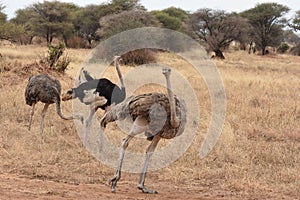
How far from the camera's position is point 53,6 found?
32.5 m

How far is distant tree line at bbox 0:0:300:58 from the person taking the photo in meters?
28.7

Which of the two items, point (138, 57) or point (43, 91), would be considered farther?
point (138, 57)

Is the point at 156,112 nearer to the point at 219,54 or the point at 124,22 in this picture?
the point at 124,22

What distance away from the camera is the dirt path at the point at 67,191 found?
4.70 meters

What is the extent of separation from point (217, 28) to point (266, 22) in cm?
757

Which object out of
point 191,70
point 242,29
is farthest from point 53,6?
point 191,70

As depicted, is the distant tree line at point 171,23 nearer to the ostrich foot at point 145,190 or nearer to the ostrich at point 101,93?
the ostrich at point 101,93

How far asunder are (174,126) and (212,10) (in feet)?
87.2

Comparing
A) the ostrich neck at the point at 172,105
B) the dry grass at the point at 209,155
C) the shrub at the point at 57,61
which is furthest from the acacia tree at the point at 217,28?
the ostrich neck at the point at 172,105

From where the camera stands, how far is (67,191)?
4.94m

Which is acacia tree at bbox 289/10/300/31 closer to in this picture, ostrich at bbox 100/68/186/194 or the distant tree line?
the distant tree line

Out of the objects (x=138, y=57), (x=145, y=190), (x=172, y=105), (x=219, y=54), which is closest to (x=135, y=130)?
(x=172, y=105)

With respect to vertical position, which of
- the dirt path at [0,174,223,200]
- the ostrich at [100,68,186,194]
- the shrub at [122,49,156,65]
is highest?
the shrub at [122,49,156,65]

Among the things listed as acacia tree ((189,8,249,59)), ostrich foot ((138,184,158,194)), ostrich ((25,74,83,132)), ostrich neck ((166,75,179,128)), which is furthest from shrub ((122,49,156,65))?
ostrich neck ((166,75,179,128))
